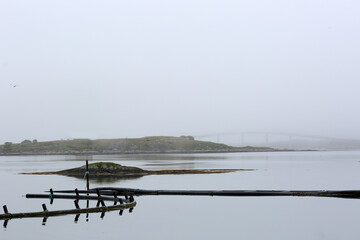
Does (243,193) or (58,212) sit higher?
(243,193)

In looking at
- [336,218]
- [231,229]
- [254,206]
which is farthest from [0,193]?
[336,218]

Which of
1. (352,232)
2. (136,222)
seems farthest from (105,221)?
(352,232)

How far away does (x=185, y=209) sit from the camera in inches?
1342

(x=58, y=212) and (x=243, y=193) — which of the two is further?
(x=243, y=193)

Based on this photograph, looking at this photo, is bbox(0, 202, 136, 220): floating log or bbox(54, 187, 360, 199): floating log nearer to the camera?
bbox(0, 202, 136, 220): floating log

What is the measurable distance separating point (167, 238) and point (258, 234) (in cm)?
510

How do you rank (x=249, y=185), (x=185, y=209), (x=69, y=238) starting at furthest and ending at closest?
1. (x=249, y=185)
2. (x=185, y=209)
3. (x=69, y=238)

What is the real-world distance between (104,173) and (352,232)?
170 ft

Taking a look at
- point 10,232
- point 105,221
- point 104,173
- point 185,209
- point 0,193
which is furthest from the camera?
point 104,173

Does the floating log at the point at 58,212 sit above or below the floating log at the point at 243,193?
below

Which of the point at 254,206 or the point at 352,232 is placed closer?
the point at 352,232

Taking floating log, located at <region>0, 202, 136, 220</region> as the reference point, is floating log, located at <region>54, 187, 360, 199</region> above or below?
above

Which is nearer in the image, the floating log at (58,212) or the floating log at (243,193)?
the floating log at (58,212)

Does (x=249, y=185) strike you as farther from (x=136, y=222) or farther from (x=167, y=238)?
(x=167, y=238)
